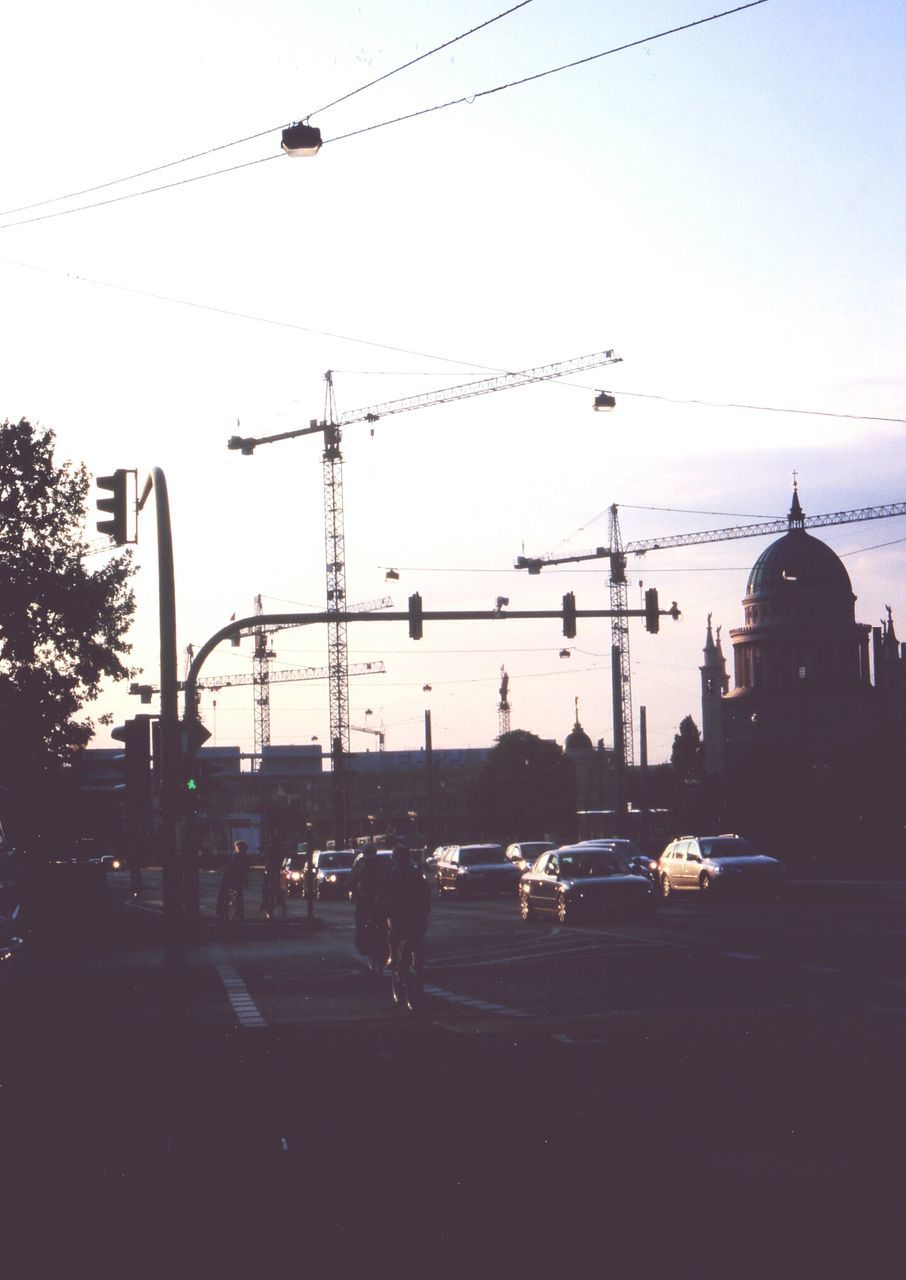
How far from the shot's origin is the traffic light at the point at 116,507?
731 inches

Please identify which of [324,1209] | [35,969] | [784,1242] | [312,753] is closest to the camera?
[784,1242]

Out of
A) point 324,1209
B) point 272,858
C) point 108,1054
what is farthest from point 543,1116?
point 272,858

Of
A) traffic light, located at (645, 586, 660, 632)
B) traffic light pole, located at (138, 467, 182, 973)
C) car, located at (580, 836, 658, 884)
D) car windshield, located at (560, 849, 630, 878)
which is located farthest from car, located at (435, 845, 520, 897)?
traffic light pole, located at (138, 467, 182, 973)

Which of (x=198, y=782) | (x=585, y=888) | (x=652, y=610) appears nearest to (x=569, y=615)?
(x=652, y=610)

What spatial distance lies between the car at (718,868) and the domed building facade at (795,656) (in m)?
88.1

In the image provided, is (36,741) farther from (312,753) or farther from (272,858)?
(312,753)

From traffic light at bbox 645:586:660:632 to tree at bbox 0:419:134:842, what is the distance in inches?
712

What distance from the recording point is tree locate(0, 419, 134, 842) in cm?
4600

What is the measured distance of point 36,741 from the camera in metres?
47.0

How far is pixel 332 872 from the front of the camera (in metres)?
60.7

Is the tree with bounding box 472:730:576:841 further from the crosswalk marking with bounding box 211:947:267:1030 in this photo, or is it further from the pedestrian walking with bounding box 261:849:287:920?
the crosswalk marking with bounding box 211:947:267:1030

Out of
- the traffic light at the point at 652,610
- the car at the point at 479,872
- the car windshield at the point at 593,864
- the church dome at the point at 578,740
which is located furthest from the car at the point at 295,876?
the church dome at the point at 578,740

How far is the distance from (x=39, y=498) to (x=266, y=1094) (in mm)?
38005

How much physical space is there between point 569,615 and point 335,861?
103 ft
